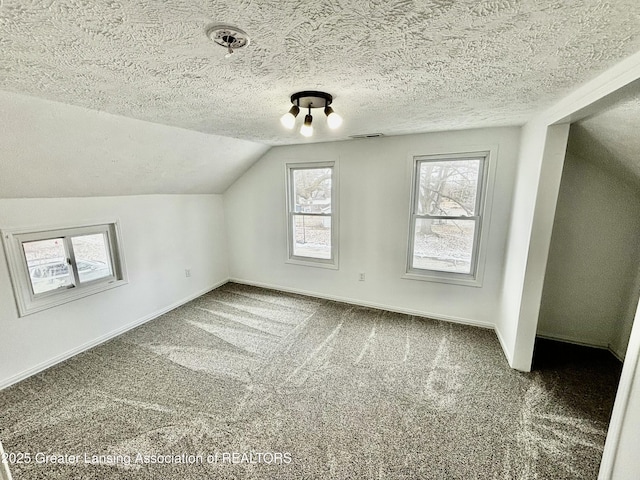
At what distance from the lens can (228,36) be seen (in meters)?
1.00

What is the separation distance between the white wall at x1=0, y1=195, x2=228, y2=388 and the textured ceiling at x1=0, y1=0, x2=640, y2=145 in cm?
140

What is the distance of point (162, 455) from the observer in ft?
5.62

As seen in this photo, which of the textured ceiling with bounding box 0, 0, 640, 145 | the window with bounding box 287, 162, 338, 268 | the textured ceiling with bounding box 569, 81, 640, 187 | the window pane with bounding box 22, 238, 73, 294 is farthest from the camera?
the window with bounding box 287, 162, 338, 268

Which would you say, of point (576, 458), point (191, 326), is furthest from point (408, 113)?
point (191, 326)

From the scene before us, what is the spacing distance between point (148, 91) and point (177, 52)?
597mm

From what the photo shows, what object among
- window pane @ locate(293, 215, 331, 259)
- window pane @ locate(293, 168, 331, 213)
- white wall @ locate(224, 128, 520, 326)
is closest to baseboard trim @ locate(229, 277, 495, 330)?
white wall @ locate(224, 128, 520, 326)

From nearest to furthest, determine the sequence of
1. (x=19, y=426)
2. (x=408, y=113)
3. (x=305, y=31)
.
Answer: (x=305, y=31) < (x=19, y=426) < (x=408, y=113)

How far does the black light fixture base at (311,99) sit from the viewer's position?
5.41 feet

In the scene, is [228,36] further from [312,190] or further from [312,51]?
[312,190]

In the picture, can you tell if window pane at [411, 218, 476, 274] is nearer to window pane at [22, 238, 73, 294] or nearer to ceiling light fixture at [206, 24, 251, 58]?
ceiling light fixture at [206, 24, 251, 58]

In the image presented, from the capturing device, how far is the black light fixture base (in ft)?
5.41

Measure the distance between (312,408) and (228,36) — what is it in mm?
2267

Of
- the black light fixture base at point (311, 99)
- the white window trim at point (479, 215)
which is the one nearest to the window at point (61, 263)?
the black light fixture base at point (311, 99)

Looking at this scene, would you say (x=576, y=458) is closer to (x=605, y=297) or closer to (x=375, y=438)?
(x=375, y=438)
